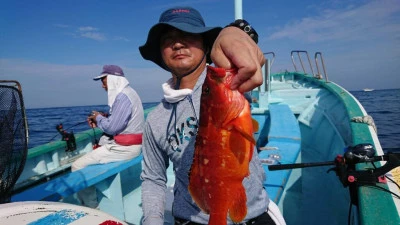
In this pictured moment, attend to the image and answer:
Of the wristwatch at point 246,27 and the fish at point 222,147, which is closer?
the fish at point 222,147

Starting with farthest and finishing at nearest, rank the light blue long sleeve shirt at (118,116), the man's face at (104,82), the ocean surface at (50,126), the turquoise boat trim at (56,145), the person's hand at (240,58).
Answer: the ocean surface at (50,126)
the man's face at (104,82)
the turquoise boat trim at (56,145)
the light blue long sleeve shirt at (118,116)
the person's hand at (240,58)

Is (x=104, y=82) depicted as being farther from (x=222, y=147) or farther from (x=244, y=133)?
(x=244, y=133)

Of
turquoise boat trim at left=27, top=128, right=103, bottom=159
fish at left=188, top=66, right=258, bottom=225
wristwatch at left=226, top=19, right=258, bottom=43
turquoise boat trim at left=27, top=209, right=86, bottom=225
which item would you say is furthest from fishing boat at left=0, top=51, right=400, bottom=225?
turquoise boat trim at left=27, top=209, right=86, bottom=225

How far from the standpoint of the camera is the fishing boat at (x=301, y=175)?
2.14m

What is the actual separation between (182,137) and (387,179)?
1886 mm

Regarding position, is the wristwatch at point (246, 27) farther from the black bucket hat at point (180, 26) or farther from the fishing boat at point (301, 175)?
the fishing boat at point (301, 175)

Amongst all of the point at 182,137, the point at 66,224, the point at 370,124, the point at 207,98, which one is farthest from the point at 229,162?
the point at 370,124

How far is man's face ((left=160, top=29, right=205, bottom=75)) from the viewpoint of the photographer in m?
2.13

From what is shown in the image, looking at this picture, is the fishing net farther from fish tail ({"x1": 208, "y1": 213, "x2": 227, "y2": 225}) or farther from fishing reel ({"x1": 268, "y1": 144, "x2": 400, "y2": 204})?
fishing reel ({"x1": 268, "y1": 144, "x2": 400, "y2": 204})

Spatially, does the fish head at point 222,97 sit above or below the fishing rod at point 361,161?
above

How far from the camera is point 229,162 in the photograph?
1.52 m

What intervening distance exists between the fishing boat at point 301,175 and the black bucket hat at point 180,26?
1.56 metres

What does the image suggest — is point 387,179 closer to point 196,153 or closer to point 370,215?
point 370,215

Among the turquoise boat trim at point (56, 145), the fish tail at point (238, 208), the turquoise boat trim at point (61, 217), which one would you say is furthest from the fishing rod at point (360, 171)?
the turquoise boat trim at point (56, 145)
